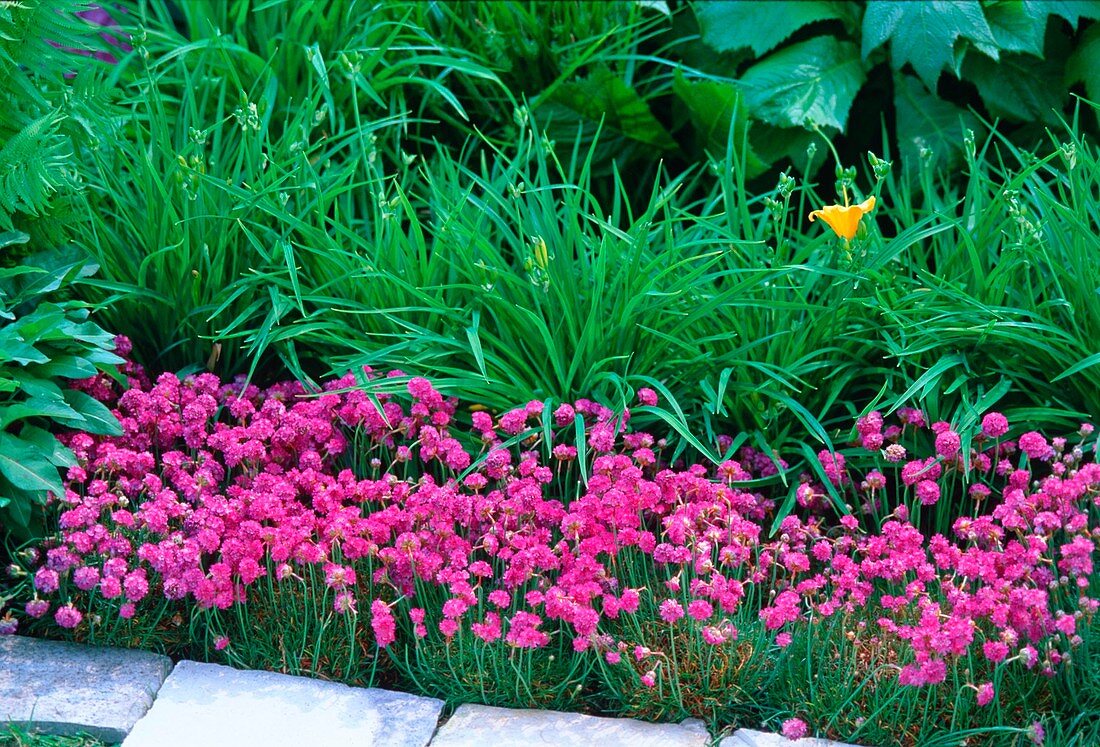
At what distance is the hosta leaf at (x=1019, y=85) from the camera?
3807 mm

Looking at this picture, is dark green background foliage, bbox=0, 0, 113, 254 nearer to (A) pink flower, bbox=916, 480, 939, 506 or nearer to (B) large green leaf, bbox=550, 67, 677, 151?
(B) large green leaf, bbox=550, 67, 677, 151

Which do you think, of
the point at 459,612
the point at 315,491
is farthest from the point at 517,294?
the point at 459,612

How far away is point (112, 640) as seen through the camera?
95.0 inches

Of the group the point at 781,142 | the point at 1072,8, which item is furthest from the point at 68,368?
the point at 1072,8

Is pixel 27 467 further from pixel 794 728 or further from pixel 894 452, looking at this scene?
pixel 894 452

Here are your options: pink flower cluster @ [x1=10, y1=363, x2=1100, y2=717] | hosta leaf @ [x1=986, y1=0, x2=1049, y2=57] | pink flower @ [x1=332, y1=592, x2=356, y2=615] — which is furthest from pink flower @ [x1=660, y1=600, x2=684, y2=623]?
hosta leaf @ [x1=986, y1=0, x2=1049, y2=57]

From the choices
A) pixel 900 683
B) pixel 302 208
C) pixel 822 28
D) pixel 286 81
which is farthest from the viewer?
pixel 822 28

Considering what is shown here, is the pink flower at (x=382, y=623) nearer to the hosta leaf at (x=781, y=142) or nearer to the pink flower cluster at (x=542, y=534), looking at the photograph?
the pink flower cluster at (x=542, y=534)

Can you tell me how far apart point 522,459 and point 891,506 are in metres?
0.88

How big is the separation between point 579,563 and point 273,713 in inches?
23.9

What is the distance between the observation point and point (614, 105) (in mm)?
3789

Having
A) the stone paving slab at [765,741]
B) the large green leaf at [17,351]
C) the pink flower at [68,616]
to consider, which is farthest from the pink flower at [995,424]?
the large green leaf at [17,351]

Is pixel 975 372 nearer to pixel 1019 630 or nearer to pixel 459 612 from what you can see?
pixel 1019 630

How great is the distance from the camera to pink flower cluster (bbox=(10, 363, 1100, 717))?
2.19m
